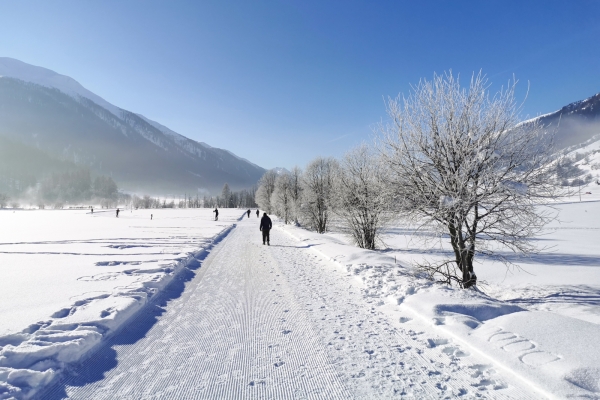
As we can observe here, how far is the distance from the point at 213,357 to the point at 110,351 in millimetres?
1557

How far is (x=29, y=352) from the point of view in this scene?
12.2 feet

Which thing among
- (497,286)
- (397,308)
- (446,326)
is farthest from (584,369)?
(497,286)

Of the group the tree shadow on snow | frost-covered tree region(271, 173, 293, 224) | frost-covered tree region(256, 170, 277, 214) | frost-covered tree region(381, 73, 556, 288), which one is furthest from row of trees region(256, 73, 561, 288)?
frost-covered tree region(256, 170, 277, 214)

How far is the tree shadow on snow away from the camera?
3.28 m

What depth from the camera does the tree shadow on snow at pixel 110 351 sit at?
328cm

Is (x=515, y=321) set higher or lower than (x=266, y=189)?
lower

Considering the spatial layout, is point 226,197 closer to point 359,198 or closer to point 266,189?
point 266,189

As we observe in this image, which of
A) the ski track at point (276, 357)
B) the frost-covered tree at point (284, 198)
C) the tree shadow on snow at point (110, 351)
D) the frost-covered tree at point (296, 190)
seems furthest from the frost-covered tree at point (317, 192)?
the ski track at point (276, 357)

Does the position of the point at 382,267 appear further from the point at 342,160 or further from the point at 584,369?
the point at 342,160

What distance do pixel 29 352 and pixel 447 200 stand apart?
9136mm

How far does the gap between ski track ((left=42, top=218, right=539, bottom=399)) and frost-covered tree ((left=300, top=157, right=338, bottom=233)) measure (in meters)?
27.3

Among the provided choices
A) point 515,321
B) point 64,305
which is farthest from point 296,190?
point 515,321

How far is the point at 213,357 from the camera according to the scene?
3.82 metres

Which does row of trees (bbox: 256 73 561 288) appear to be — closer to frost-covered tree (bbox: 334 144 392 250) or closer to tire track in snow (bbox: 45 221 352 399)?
tire track in snow (bbox: 45 221 352 399)
